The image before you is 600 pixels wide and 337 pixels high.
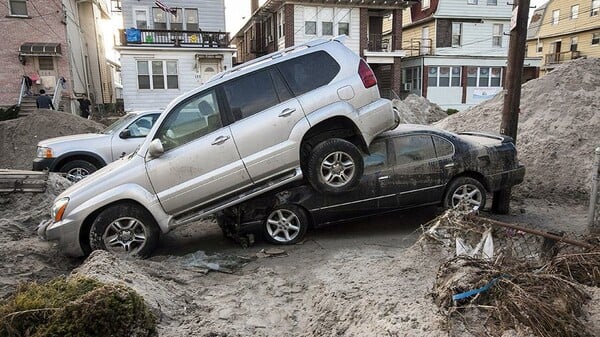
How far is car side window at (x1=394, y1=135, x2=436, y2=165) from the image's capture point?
660 cm

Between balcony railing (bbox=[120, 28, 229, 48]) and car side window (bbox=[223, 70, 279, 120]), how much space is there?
19.4 meters

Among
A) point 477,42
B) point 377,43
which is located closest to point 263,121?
point 377,43

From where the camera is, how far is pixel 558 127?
33.6 ft

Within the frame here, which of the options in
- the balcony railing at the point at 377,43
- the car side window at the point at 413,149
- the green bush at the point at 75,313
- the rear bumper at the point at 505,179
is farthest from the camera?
the balcony railing at the point at 377,43

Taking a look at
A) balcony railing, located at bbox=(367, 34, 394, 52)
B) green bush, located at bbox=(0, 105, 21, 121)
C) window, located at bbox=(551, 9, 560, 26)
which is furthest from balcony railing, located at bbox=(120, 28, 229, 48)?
window, located at bbox=(551, 9, 560, 26)

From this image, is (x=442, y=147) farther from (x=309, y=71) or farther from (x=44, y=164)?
(x=44, y=164)

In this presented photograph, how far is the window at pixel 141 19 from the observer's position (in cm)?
2408

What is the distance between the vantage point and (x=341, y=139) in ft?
19.8

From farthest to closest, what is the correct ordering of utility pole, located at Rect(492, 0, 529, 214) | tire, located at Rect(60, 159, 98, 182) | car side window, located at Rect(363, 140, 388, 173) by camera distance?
tire, located at Rect(60, 159, 98, 182) < utility pole, located at Rect(492, 0, 529, 214) < car side window, located at Rect(363, 140, 388, 173)

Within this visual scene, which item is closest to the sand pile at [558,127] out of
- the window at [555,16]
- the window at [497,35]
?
the window at [497,35]

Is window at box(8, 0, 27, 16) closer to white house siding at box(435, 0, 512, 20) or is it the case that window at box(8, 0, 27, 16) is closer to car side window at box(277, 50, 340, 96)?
car side window at box(277, 50, 340, 96)

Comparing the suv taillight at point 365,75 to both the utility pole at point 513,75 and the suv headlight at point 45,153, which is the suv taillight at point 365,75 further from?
the suv headlight at point 45,153

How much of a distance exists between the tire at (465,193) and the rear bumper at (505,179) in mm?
215

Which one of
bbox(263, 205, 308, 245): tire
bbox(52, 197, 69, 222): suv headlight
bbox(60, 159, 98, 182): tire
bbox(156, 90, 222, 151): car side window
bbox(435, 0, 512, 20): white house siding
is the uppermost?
bbox(435, 0, 512, 20): white house siding
